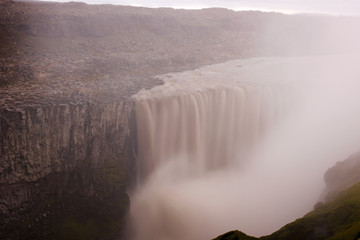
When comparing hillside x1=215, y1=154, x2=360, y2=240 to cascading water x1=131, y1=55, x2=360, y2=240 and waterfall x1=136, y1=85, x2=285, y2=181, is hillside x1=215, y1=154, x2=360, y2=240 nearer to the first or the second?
cascading water x1=131, y1=55, x2=360, y2=240

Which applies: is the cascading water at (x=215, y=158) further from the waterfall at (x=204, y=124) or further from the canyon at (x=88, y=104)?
the canyon at (x=88, y=104)

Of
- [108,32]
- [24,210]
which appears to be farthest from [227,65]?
[24,210]

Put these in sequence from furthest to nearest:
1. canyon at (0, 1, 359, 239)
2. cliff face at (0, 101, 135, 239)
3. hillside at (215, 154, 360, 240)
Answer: canyon at (0, 1, 359, 239) → cliff face at (0, 101, 135, 239) → hillside at (215, 154, 360, 240)

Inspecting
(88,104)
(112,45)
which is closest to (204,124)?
(88,104)

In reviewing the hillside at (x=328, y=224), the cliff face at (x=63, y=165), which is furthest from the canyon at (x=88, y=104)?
the hillside at (x=328, y=224)

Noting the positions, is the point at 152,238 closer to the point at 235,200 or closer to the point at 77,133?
the point at 235,200

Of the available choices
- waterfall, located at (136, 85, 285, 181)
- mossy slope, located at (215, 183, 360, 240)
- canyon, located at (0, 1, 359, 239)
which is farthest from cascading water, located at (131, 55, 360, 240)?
mossy slope, located at (215, 183, 360, 240)
